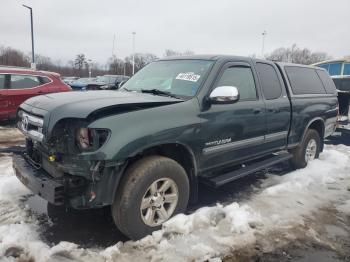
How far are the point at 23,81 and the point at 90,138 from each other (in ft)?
25.8

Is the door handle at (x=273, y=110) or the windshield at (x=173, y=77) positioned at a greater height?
the windshield at (x=173, y=77)

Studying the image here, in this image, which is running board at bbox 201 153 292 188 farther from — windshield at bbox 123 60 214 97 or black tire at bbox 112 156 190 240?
windshield at bbox 123 60 214 97

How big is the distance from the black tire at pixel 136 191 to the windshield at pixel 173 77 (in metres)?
0.97

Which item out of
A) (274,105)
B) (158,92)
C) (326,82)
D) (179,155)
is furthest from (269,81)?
(326,82)

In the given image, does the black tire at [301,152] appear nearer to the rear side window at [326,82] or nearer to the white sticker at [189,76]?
the rear side window at [326,82]

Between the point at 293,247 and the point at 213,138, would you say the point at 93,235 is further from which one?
the point at 293,247

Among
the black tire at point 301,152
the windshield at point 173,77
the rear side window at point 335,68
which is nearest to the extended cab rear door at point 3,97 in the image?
the windshield at point 173,77

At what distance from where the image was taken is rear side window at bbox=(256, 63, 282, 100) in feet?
16.8

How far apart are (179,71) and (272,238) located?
2.32 metres

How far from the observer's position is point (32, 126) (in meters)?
3.62

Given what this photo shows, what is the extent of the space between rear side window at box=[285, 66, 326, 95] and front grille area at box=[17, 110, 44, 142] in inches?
162

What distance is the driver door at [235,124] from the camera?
4.09 metres

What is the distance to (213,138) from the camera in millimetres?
4105

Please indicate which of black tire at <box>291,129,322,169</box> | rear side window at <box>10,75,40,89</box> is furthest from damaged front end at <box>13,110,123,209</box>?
rear side window at <box>10,75,40,89</box>
